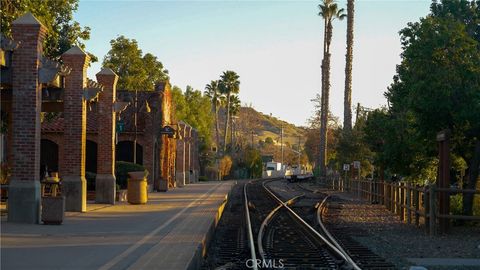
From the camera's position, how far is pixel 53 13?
29656 millimetres

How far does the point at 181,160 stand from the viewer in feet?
186

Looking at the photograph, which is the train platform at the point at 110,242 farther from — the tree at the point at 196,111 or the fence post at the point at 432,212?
the tree at the point at 196,111

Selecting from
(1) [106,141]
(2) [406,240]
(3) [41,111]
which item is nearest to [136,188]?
(1) [106,141]

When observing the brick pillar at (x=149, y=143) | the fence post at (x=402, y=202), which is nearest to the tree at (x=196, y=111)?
the brick pillar at (x=149, y=143)

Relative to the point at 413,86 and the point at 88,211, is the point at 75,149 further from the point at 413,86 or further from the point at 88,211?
the point at 413,86

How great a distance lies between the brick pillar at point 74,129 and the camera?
2286 cm

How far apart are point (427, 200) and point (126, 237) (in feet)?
29.8

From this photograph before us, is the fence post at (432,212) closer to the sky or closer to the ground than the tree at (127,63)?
closer to the ground

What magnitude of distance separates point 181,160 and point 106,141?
2915 cm

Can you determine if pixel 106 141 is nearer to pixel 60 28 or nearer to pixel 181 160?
pixel 60 28

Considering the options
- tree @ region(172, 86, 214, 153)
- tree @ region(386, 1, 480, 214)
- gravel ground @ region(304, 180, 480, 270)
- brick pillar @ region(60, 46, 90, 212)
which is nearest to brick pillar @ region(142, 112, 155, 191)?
gravel ground @ region(304, 180, 480, 270)

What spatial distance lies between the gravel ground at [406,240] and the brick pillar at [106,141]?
29.5ft

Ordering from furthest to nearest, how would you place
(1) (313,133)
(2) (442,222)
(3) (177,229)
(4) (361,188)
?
(1) (313,133) < (4) (361,188) < (2) (442,222) < (3) (177,229)

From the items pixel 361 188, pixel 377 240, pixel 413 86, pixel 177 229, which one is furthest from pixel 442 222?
pixel 361 188
